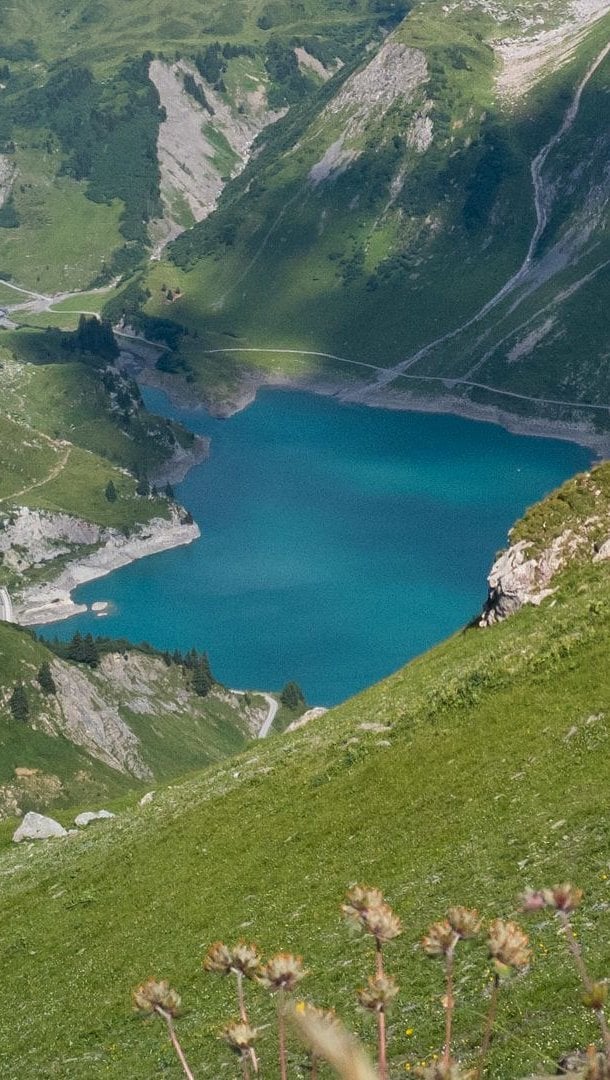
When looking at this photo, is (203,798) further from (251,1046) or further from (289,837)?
(251,1046)

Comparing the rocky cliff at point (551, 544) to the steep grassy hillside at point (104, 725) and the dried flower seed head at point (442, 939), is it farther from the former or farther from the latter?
the steep grassy hillside at point (104, 725)

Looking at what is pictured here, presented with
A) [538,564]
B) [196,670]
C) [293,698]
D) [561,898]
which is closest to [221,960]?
[561,898]

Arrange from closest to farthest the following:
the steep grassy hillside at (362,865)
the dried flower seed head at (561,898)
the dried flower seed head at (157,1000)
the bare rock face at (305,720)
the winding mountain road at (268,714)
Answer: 1. the dried flower seed head at (561,898)
2. the dried flower seed head at (157,1000)
3. the steep grassy hillside at (362,865)
4. the bare rock face at (305,720)
5. the winding mountain road at (268,714)

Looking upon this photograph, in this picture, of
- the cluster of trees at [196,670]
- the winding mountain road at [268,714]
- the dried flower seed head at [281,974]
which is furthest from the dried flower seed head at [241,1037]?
the cluster of trees at [196,670]

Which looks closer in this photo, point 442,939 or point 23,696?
point 442,939

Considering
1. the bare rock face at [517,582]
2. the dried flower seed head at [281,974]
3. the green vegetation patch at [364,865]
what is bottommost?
the dried flower seed head at [281,974]

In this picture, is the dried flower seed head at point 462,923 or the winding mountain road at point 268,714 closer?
the dried flower seed head at point 462,923

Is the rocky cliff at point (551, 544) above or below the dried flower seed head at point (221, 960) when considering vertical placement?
above

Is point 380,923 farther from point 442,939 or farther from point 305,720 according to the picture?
point 305,720
